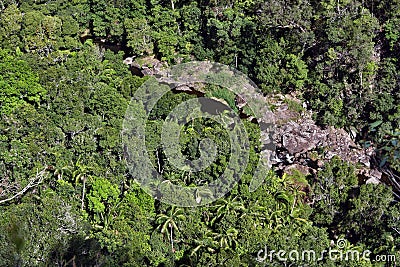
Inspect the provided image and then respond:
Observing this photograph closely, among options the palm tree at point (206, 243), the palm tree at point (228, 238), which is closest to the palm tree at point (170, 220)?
the palm tree at point (206, 243)

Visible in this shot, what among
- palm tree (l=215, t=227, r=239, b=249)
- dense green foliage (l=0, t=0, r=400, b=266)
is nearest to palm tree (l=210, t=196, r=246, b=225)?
dense green foliage (l=0, t=0, r=400, b=266)

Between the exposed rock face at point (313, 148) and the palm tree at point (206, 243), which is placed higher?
the exposed rock face at point (313, 148)

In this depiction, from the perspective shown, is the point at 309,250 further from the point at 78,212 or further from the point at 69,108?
the point at 69,108

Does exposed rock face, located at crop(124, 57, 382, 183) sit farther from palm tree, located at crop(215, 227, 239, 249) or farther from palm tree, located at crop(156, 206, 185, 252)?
palm tree, located at crop(156, 206, 185, 252)

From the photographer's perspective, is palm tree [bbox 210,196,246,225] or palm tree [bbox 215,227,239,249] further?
palm tree [bbox 210,196,246,225]

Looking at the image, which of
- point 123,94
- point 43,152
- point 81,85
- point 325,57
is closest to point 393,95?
point 325,57

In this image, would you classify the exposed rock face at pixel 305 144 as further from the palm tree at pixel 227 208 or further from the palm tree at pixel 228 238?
the palm tree at pixel 228 238

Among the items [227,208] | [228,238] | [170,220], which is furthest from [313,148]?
[170,220]
